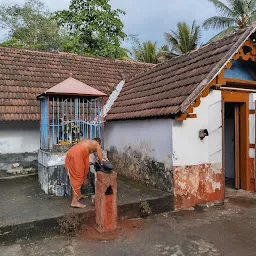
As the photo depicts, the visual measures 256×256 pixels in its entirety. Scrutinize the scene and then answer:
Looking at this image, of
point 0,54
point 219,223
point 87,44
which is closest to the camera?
point 219,223

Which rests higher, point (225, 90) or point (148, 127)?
point (225, 90)

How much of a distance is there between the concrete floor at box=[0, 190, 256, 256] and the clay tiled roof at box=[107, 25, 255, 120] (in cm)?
234

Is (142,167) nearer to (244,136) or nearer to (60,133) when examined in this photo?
(60,133)

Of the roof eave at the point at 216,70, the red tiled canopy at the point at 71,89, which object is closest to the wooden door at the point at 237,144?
the roof eave at the point at 216,70

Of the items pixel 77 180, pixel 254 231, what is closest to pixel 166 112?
pixel 77 180

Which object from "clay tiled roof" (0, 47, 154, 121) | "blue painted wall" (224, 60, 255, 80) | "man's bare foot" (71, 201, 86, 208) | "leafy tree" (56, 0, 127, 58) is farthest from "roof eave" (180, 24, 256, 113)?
"leafy tree" (56, 0, 127, 58)

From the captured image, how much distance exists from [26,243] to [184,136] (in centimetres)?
390

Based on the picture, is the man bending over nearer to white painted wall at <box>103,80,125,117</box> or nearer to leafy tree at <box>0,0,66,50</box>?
white painted wall at <box>103,80,125,117</box>

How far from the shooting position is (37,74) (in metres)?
9.62

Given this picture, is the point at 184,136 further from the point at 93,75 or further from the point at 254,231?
Result: the point at 93,75

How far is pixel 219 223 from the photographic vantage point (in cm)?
534

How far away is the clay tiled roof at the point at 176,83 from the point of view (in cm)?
599

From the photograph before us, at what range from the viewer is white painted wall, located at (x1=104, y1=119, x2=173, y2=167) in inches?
248

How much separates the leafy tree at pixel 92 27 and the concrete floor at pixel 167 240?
51.9 feet
